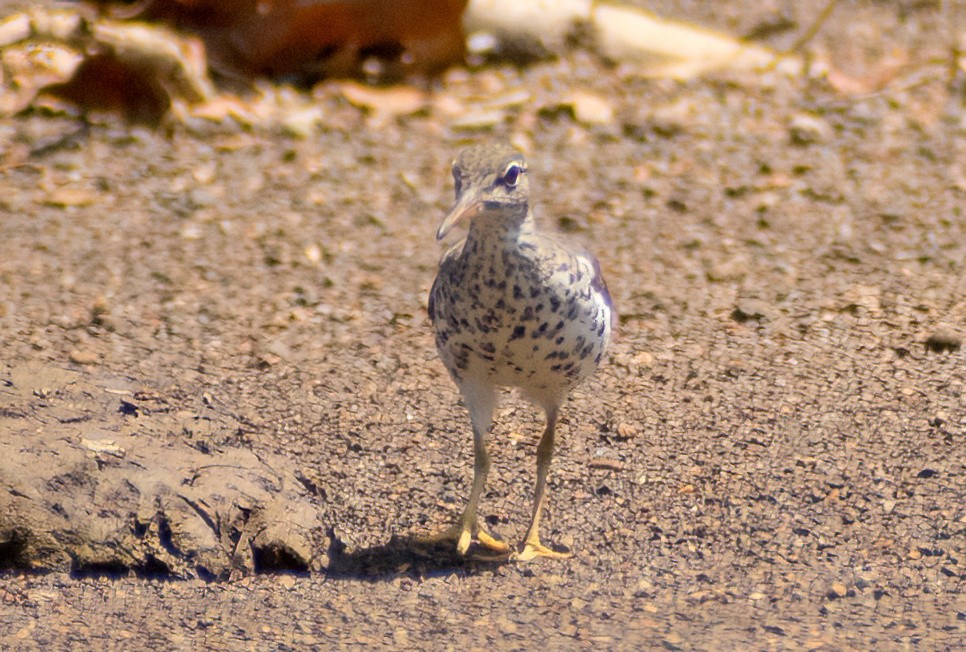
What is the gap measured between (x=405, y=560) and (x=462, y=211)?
1.39m

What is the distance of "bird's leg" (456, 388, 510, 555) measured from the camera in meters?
4.24

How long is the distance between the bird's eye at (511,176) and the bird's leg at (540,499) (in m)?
0.93

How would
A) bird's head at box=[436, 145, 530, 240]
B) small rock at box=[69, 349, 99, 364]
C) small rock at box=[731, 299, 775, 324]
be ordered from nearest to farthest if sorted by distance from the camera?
bird's head at box=[436, 145, 530, 240] → small rock at box=[69, 349, 99, 364] → small rock at box=[731, 299, 775, 324]

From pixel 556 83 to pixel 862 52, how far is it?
2340 mm

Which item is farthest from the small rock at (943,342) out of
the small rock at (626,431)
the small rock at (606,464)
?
the small rock at (606,464)

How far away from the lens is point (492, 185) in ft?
12.0

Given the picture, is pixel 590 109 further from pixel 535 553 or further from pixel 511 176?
pixel 511 176

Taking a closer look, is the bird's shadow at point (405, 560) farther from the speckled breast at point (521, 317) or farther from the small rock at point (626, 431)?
the small rock at point (626, 431)

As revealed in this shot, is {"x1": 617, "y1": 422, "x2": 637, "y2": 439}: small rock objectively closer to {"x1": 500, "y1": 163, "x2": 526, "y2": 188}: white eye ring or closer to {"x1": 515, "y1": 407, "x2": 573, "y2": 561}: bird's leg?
{"x1": 515, "y1": 407, "x2": 573, "y2": 561}: bird's leg

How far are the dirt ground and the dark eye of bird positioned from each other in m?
1.37

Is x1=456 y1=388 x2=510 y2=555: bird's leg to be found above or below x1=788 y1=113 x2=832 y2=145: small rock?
below

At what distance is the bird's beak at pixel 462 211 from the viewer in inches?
136

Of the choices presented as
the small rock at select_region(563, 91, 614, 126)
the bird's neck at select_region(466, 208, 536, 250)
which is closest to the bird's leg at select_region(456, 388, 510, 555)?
the bird's neck at select_region(466, 208, 536, 250)

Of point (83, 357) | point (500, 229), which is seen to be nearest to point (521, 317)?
point (500, 229)
